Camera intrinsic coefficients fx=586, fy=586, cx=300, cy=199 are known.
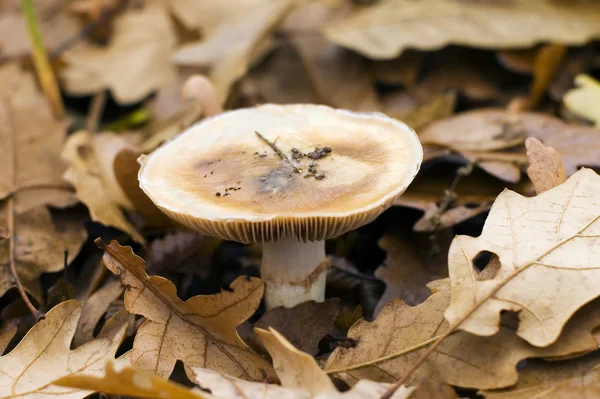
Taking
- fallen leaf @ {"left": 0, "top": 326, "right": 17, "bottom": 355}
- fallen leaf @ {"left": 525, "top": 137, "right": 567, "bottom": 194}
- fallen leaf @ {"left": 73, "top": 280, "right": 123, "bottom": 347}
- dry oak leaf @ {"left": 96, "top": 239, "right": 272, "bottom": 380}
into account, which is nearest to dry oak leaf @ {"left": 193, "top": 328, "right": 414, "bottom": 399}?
dry oak leaf @ {"left": 96, "top": 239, "right": 272, "bottom": 380}

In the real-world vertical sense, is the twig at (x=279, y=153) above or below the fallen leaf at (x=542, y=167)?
above

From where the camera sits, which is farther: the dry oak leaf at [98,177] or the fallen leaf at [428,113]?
the fallen leaf at [428,113]

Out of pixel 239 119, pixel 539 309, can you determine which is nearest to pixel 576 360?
pixel 539 309

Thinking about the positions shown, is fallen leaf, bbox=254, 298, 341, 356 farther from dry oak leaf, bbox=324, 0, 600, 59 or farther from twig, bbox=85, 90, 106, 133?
twig, bbox=85, 90, 106, 133

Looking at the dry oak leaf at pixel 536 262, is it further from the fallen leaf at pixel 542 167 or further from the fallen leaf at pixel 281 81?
the fallen leaf at pixel 281 81

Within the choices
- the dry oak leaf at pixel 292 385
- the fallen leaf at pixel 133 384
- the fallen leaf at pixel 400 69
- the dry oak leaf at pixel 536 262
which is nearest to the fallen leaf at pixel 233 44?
the fallen leaf at pixel 400 69

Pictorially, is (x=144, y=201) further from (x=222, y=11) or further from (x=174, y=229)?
(x=222, y=11)

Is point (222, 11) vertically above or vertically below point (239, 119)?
below
